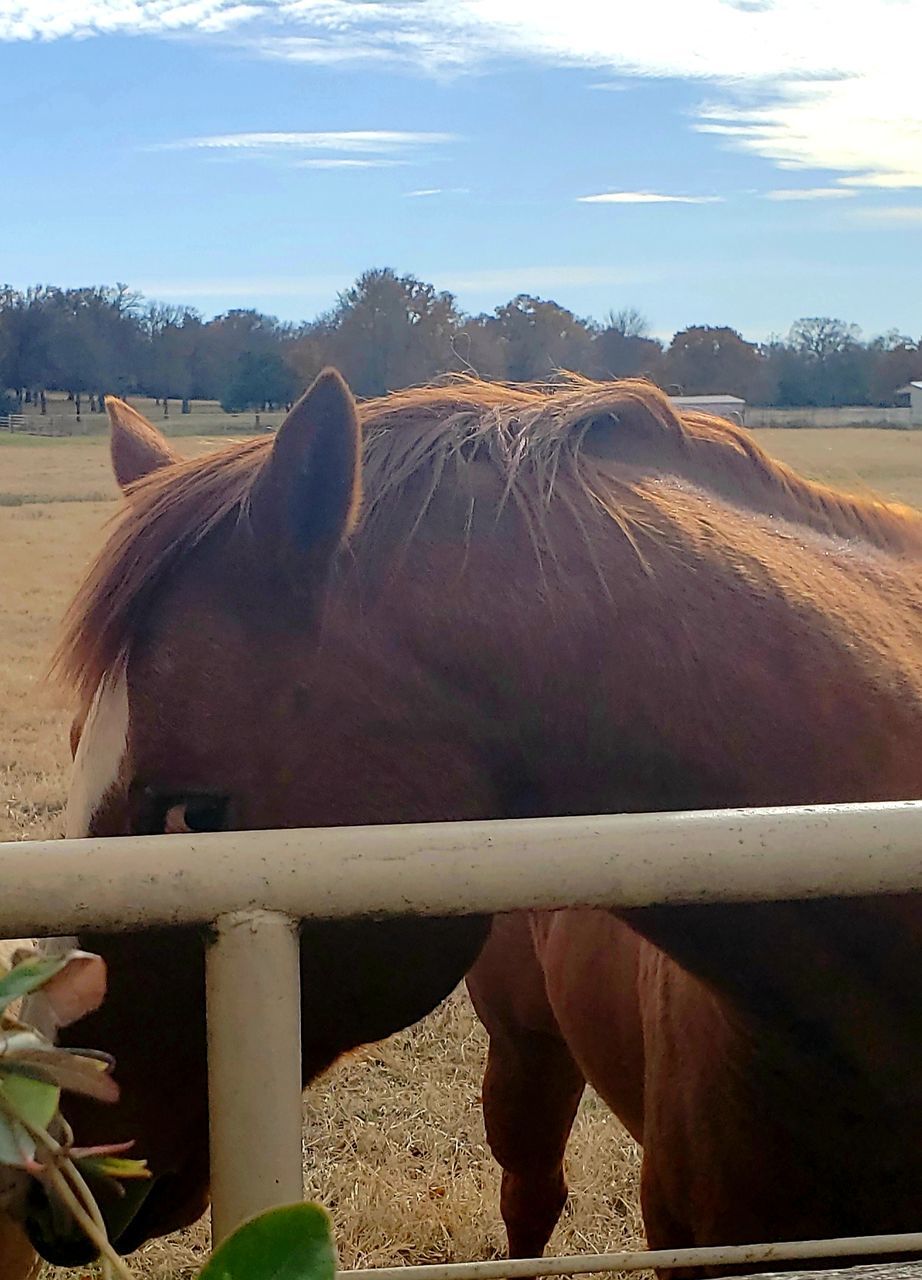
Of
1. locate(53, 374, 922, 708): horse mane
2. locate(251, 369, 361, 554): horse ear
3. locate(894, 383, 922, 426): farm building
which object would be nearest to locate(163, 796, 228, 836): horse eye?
locate(53, 374, 922, 708): horse mane

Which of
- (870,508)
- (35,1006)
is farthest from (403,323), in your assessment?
(35,1006)

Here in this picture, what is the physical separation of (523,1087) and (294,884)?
2.74 m

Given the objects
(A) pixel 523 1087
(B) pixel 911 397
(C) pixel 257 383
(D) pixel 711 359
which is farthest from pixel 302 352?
(B) pixel 911 397

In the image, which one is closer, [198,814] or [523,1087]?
[198,814]

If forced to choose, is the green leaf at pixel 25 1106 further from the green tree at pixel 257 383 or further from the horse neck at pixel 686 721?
the green tree at pixel 257 383

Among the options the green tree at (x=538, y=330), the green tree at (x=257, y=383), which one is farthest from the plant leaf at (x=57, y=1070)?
the green tree at (x=257, y=383)

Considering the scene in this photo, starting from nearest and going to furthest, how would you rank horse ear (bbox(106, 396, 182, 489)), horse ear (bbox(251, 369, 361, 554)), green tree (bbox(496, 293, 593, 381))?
horse ear (bbox(251, 369, 361, 554)), horse ear (bbox(106, 396, 182, 489)), green tree (bbox(496, 293, 593, 381))

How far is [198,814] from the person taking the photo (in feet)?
4.28

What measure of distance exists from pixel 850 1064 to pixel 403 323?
582 inches

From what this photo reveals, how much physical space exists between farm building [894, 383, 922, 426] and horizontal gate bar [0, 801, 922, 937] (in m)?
46.4

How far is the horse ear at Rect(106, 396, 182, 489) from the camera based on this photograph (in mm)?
1864

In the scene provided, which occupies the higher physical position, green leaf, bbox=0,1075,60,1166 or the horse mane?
the horse mane

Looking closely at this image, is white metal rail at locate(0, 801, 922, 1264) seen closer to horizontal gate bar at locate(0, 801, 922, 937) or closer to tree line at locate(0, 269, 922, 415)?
horizontal gate bar at locate(0, 801, 922, 937)

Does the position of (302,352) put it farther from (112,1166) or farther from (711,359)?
(112,1166)
